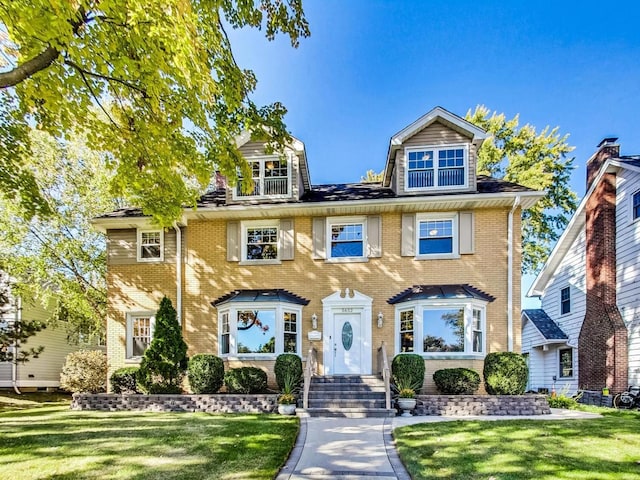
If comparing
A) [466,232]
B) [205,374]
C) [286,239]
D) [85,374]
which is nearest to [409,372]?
[466,232]

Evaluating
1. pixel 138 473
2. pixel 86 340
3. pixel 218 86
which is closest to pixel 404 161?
pixel 218 86

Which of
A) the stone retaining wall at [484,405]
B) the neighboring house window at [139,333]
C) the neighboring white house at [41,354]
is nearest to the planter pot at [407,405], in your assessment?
the stone retaining wall at [484,405]

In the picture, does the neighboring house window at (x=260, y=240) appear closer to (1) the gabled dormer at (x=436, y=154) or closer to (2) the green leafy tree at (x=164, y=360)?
(2) the green leafy tree at (x=164, y=360)

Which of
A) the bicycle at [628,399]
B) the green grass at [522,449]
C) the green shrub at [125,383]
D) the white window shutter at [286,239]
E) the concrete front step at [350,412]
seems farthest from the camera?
the white window shutter at [286,239]

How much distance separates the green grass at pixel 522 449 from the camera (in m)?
5.11

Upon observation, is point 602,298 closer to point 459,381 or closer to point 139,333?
point 459,381

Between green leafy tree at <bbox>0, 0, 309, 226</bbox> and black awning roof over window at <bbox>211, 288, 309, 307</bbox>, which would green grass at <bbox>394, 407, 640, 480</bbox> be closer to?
black awning roof over window at <bbox>211, 288, 309, 307</bbox>

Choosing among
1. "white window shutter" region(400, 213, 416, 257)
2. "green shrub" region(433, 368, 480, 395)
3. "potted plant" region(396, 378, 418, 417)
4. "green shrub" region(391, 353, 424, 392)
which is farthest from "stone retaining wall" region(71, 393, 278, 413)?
"white window shutter" region(400, 213, 416, 257)

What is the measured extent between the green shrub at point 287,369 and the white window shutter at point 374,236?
164 inches

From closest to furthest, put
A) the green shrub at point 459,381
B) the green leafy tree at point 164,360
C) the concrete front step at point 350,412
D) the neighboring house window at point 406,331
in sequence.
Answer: the concrete front step at point 350,412 < the green shrub at point 459,381 < the green leafy tree at point 164,360 < the neighboring house window at point 406,331

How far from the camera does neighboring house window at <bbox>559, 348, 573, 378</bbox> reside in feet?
51.6

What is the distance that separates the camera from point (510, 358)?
10.7m

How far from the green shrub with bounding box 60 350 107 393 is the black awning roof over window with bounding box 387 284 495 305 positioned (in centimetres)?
1033

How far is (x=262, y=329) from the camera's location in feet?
41.3
